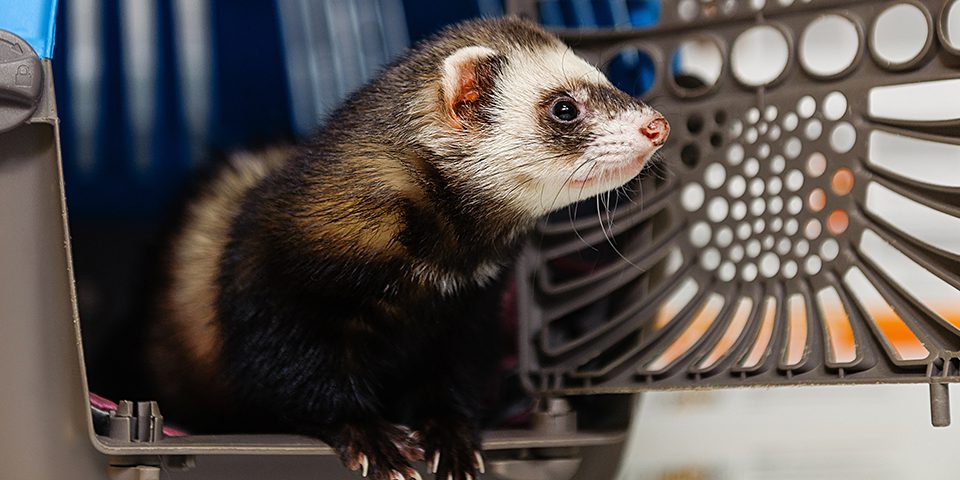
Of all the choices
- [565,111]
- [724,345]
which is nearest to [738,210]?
[724,345]

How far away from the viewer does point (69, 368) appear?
1201 millimetres

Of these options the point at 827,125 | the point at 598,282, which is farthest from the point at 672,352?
the point at 827,125

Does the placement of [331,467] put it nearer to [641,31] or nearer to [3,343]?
[3,343]

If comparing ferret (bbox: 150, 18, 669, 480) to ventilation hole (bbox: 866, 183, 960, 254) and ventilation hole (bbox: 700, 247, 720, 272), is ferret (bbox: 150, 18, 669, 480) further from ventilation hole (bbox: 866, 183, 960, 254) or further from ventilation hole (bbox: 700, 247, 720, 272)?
ventilation hole (bbox: 866, 183, 960, 254)

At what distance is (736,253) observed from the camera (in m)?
1.51

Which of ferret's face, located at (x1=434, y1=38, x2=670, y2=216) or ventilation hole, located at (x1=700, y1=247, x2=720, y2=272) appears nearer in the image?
ferret's face, located at (x1=434, y1=38, x2=670, y2=216)

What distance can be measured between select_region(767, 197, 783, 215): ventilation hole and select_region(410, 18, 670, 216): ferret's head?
264 mm

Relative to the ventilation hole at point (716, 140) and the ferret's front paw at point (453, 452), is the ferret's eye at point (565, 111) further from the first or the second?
the ferret's front paw at point (453, 452)

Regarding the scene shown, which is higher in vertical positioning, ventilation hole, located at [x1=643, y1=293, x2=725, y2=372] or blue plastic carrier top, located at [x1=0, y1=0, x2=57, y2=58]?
blue plastic carrier top, located at [x1=0, y1=0, x2=57, y2=58]

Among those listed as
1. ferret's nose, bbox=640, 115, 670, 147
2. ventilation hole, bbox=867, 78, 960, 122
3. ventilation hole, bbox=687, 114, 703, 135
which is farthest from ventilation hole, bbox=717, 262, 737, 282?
ventilation hole, bbox=867, 78, 960, 122

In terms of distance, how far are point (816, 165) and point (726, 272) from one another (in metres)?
0.20

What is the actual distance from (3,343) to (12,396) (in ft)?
0.20

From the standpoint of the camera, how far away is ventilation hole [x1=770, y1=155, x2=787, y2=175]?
1.47 meters

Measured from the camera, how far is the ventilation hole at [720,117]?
1536 millimetres
